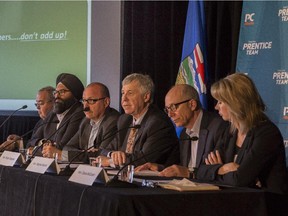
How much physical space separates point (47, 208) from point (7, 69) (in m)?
4.31

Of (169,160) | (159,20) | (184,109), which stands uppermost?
(159,20)

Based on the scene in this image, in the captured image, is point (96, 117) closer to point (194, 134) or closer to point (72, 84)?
point (72, 84)

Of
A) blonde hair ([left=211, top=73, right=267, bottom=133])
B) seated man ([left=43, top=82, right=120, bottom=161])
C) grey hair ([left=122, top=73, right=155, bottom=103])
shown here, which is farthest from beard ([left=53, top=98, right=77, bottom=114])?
blonde hair ([left=211, top=73, right=267, bottom=133])

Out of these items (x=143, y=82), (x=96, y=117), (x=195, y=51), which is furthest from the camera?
(x=195, y=51)

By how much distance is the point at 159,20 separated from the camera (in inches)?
258

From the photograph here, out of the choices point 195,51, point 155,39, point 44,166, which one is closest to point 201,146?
point 44,166

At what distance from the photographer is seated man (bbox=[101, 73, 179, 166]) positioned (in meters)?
4.30

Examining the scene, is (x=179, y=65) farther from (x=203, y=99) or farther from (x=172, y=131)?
(x=172, y=131)

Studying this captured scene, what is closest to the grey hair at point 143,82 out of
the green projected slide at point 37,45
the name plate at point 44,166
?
the name plate at point 44,166

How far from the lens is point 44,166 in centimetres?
336

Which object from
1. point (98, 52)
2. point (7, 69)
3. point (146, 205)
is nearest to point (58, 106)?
point (98, 52)

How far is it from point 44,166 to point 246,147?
1.00 meters

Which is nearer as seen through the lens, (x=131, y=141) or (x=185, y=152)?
(x=185, y=152)

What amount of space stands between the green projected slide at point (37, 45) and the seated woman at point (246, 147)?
322 cm
